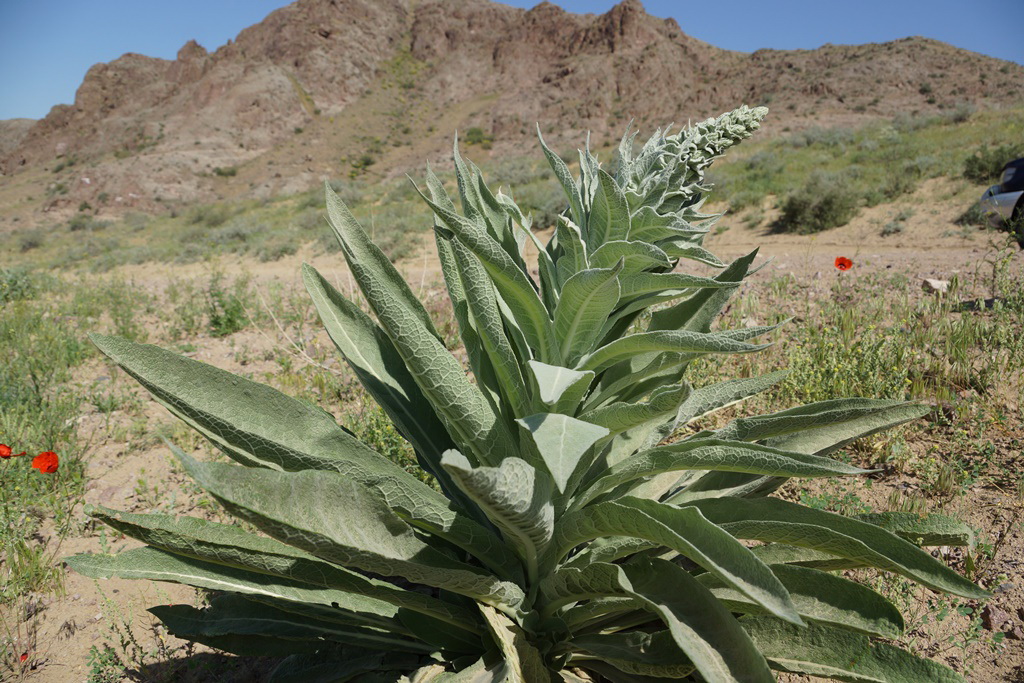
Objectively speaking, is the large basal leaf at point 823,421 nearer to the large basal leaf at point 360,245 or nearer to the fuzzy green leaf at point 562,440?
the fuzzy green leaf at point 562,440

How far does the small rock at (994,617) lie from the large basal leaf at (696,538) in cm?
172

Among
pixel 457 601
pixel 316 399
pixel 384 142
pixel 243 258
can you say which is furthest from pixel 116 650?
pixel 384 142

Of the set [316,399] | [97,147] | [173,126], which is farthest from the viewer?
[97,147]

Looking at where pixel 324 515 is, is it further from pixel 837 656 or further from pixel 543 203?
pixel 543 203

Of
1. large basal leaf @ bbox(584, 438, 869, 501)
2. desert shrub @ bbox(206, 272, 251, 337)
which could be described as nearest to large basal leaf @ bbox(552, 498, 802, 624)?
large basal leaf @ bbox(584, 438, 869, 501)

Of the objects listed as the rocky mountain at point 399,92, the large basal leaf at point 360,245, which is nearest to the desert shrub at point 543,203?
the large basal leaf at point 360,245

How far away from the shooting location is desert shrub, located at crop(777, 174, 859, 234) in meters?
11.5

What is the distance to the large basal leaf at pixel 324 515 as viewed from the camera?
944mm

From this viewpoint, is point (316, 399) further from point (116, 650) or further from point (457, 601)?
point (457, 601)

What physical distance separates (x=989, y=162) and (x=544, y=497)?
51.3 ft

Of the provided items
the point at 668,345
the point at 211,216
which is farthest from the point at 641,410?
the point at 211,216

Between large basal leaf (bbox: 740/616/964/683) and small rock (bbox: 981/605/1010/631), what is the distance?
1174mm

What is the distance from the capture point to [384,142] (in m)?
45.7

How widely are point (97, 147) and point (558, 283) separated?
202 ft
